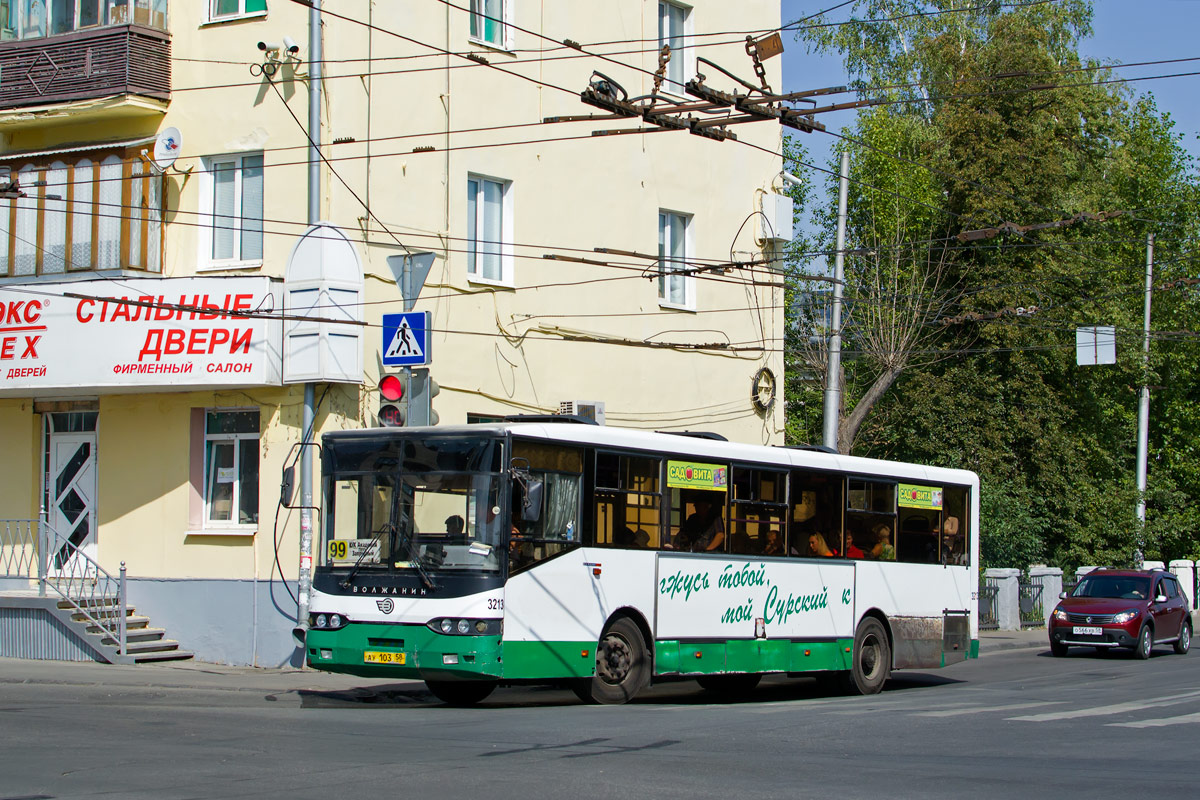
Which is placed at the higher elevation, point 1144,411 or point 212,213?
point 212,213

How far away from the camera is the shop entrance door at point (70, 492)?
72.3 feet

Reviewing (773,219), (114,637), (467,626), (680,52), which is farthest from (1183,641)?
(114,637)

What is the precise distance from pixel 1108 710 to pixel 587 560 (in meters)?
5.98

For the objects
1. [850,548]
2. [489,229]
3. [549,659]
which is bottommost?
[549,659]

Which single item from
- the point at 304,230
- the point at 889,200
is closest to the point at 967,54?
the point at 889,200

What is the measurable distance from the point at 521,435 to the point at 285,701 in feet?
14.7

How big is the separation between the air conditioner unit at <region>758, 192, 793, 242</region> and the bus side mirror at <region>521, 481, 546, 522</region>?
51.0 ft

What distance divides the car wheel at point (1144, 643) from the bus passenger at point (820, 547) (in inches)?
419

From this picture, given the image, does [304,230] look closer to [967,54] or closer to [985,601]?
[985,601]

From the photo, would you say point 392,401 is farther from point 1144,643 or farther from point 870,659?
point 1144,643

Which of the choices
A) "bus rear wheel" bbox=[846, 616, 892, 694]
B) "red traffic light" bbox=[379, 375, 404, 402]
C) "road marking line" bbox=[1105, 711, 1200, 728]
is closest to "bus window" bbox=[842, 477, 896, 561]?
"bus rear wheel" bbox=[846, 616, 892, 694]

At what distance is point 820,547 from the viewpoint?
59.2 feet

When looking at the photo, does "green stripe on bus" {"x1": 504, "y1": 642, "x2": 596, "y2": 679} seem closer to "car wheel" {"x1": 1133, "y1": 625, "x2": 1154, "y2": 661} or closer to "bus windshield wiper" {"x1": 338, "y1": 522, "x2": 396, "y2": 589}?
"bus windshield wiper" {"x1": 338, "y1": 522, "x2": 396, "y2": 589}

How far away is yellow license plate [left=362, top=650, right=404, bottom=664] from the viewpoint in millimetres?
14023
